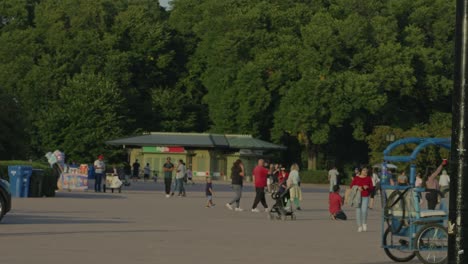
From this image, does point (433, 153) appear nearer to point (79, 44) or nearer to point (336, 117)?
point (336, 117)

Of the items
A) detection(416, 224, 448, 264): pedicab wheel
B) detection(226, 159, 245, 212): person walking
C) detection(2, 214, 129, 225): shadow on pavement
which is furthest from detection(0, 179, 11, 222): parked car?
detection(226, 159, 245, 212): person walking

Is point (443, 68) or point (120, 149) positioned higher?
point (443, 68)

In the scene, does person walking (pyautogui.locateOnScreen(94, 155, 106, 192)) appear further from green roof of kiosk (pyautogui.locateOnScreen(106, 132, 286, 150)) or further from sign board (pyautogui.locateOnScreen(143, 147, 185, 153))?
sign board (pyautogui.locateOnScreen(143, 147, 185, 153))

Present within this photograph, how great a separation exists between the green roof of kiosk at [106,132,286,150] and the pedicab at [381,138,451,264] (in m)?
77.2

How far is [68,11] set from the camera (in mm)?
109438

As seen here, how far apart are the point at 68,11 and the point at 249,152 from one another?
21545mm

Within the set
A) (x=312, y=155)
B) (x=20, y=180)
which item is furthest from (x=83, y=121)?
(x=20, y=180)

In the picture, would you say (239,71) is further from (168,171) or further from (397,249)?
(397,249)

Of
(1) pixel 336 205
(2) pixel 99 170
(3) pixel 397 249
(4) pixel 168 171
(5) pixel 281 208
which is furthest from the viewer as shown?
(2) pixel 99 170

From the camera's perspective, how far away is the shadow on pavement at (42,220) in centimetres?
2803

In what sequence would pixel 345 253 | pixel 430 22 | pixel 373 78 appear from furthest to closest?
pixel 430 22, pixel 373 78, pixel 345 253

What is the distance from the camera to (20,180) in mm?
43344

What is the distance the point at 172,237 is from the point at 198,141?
3013 inches

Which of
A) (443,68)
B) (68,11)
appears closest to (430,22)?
(443,68)
